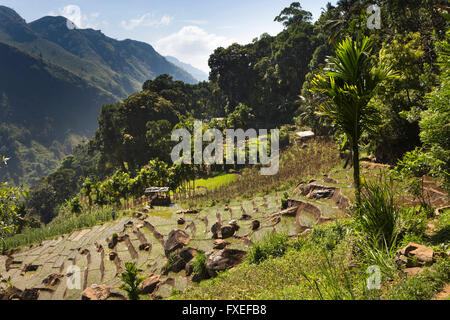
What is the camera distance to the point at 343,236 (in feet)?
23.5

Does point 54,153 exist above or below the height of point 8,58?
below

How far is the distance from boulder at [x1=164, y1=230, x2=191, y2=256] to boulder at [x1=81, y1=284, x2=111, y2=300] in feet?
9.15

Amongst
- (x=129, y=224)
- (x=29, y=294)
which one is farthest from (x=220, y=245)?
(x=129, y=224)

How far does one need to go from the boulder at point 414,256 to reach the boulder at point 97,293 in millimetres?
8844

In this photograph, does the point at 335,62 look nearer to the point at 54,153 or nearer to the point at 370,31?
the point at 370,31

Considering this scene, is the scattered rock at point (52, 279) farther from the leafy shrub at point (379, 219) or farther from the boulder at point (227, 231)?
the leafy shrub at point (379, 219)

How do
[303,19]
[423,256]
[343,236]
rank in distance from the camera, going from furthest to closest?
[303,19] < [343,236] < [423,256]

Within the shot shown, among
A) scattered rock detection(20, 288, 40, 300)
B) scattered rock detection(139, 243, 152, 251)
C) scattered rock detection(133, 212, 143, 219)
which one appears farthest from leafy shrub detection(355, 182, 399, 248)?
scattered rock detection(133, 212, 143, 219)

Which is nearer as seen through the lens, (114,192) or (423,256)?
(423,256)

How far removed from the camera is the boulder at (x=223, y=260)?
28.0 ft

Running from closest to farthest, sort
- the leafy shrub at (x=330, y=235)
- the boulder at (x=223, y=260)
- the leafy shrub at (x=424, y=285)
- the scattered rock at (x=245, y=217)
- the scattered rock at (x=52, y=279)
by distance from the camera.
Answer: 1. the leafy shrub at (x=424, y=285)
2. the leafy shrub at (x=330, y=235)
3. the boulder at (x=223, y=260)
4. the scattered rock at (x=52, y=279)
5. the scattered rock at (x=245, y=217)

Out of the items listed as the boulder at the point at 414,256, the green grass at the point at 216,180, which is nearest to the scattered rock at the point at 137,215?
the green grass at the point at 216,180
